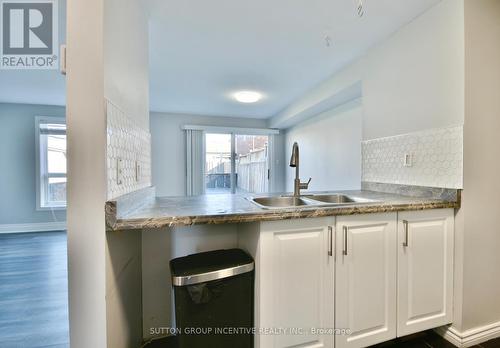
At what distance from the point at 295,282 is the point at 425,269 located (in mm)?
895

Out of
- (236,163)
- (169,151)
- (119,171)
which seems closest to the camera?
(119,171)

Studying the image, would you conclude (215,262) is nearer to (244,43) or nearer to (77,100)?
(77,100)

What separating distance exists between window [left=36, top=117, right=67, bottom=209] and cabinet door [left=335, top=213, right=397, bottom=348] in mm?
5298

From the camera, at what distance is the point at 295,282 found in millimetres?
1188

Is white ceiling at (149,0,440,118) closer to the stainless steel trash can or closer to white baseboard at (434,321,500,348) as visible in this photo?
the stainless steel trash can

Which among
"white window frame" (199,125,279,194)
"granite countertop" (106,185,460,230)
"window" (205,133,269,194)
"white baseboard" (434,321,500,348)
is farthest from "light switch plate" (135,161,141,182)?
"window" (205,133,269,194)

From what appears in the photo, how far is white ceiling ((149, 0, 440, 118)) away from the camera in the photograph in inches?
63.6

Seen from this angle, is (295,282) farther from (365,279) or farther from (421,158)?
(421,158)

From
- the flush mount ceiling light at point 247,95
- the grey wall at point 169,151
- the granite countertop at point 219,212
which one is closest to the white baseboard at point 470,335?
the granite countertop at point 219,212

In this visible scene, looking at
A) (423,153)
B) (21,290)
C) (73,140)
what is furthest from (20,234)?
(423,153)

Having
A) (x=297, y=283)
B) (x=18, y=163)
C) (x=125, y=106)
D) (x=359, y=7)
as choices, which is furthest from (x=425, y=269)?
(x=18, y=163)

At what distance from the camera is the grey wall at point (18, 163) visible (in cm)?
427

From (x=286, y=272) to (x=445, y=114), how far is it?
1458 millimetres

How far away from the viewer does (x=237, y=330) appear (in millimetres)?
1176
